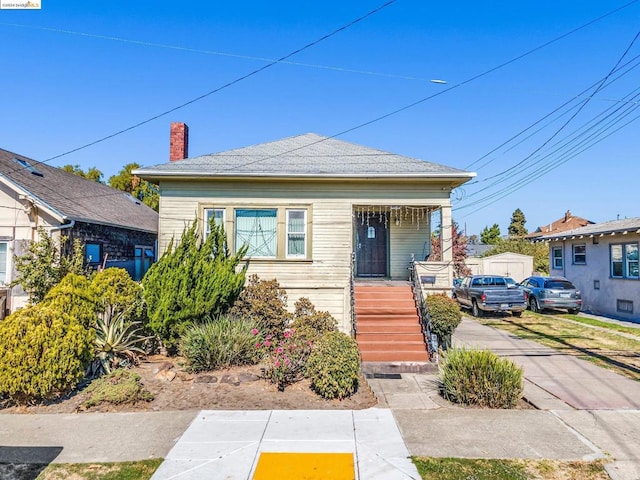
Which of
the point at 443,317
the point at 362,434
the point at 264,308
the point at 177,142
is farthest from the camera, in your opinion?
the point at 177,142

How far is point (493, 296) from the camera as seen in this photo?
16594 mm

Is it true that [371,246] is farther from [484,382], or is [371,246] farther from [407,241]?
[484,382]

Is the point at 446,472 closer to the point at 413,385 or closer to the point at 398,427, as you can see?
the point at 398,427

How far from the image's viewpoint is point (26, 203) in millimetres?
11602

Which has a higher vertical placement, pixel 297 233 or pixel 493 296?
pixel 297 233

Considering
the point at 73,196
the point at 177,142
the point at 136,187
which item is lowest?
the point at 73,196

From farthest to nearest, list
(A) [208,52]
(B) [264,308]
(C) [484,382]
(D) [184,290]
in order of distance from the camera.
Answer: (A) [208,52] < (B) [264,308] < (D) [184,290] < (C) [484,382]

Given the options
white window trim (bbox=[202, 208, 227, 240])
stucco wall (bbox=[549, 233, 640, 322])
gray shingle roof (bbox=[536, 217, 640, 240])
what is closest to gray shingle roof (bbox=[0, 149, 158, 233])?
white window trim (bbox=[202, 208, 227, 240])

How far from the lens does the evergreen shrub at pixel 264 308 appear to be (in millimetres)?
9898

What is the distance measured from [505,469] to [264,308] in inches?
259

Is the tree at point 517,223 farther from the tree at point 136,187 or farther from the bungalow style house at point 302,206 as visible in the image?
the bungalow style house at point 302,206

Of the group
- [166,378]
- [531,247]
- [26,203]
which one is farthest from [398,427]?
[531,247]

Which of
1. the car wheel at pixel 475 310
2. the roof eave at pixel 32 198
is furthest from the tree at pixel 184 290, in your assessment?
the car wheel at pixel 475 310

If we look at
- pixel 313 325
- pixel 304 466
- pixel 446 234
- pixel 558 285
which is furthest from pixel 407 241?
pixel 304 466
